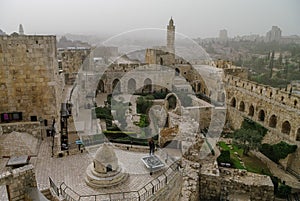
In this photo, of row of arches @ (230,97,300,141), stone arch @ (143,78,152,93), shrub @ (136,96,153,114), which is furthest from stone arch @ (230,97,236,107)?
stone arch @ (143,78,152,93)

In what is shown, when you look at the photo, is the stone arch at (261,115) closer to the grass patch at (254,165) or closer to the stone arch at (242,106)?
the stone arch at (242,106)

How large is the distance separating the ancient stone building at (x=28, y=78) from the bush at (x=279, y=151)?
36.1 feet

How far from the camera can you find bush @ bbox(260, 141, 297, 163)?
1326 centimetres

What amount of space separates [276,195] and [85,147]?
8.09 meters

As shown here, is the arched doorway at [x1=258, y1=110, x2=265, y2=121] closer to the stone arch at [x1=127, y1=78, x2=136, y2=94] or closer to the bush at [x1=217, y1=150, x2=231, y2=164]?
the bush at [x1=217, y1=150, x2=231, y2=164]

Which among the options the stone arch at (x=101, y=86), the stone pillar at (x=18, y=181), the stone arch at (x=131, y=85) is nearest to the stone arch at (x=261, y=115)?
the stone arch at (x=131, y=85)

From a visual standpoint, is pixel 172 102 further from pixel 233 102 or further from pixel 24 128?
pixel 24 128

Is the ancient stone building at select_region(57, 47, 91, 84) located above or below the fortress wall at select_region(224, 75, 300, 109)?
above

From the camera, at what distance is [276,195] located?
1069 cm

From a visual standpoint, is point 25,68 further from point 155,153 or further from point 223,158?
point 223,158

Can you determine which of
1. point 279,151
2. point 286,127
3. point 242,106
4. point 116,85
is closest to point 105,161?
point 279,151

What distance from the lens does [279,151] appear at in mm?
13289

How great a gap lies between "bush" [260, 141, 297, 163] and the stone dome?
975cm

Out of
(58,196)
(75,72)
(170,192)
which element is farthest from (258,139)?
(75,72)
